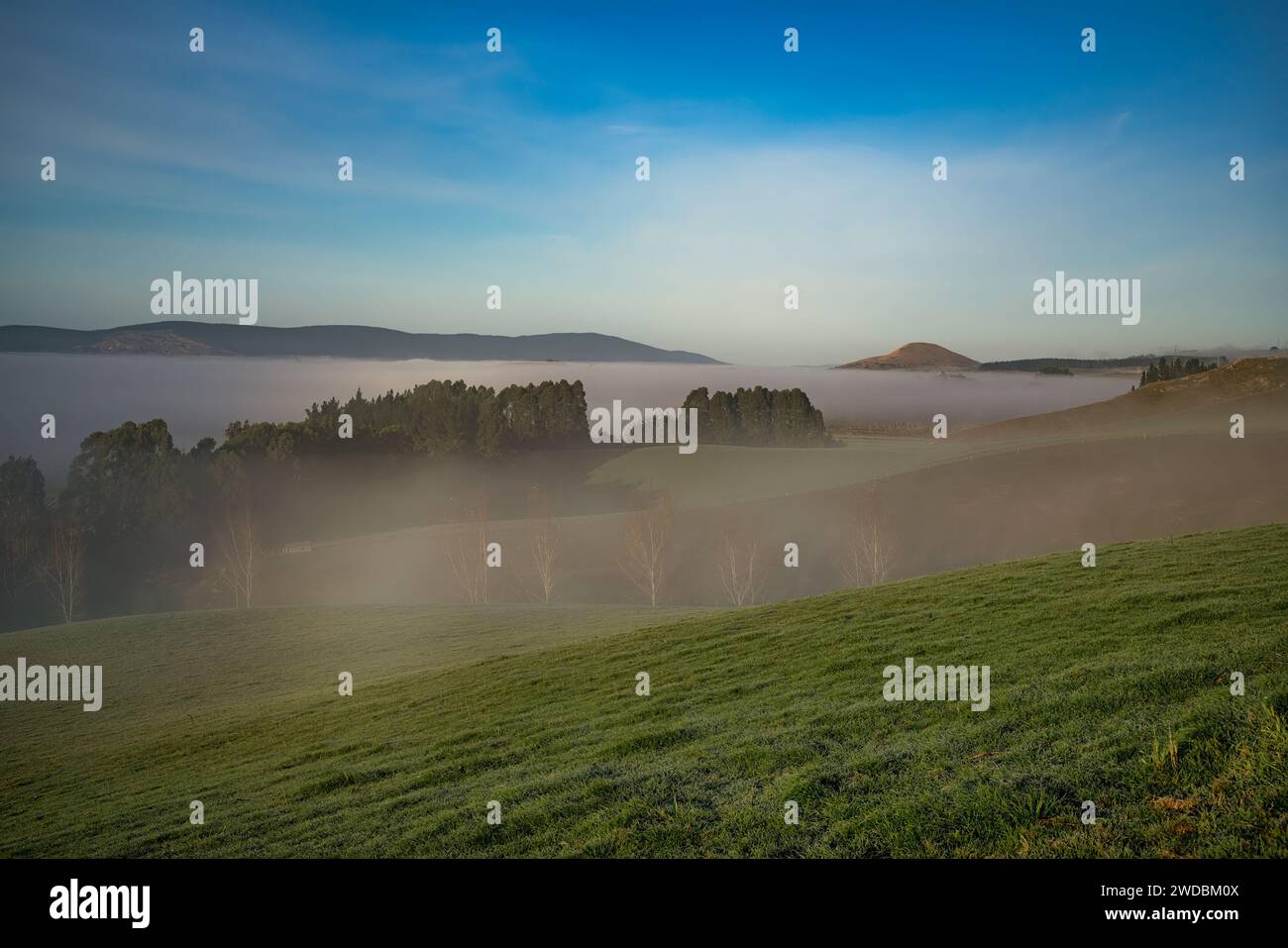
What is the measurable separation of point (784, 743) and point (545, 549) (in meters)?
54.7

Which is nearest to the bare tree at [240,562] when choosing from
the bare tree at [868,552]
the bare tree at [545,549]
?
the bare tree at [545,549]

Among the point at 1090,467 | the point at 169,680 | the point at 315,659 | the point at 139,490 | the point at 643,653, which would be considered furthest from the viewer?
the point at 139,490

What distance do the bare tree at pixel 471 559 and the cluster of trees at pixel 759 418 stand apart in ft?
141

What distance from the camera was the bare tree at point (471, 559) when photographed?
63.9 m

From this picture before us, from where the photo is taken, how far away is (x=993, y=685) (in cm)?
1216

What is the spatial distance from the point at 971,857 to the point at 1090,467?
6453cm

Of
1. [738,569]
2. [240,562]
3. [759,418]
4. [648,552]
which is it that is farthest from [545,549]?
[759,418]

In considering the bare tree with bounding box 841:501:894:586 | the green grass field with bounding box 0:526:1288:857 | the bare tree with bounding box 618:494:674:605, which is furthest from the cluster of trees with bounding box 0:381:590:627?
the green grass field with bounding box 0:526:1288:857

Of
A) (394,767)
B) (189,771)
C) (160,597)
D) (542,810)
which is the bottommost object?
(160,597)

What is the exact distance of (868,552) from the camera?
193 feet

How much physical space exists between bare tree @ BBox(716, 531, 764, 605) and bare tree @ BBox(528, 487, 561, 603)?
14.0 m

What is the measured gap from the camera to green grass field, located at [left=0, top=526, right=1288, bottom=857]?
809cm
